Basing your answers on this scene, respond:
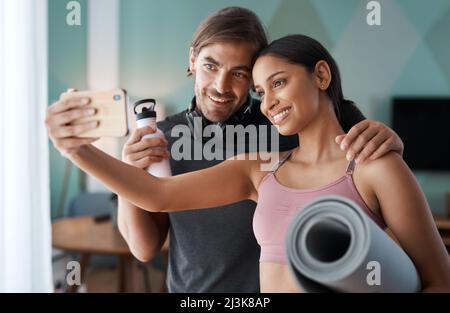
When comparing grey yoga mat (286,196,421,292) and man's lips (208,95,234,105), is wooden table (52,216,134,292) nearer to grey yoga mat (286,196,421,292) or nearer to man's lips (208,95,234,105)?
man's lips (208,95,234,105)

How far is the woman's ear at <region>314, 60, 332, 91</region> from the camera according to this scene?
55cm

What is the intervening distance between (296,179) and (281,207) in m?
0.04

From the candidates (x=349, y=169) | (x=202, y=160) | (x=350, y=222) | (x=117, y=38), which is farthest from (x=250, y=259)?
(x=117, y=38)

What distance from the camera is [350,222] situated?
1.19 ft

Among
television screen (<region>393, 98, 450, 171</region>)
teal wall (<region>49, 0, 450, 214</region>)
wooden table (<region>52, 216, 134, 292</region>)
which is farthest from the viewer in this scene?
television screen (<region>393, 98, 450, 171</region>)

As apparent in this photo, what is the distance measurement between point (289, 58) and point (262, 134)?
0.59 ft

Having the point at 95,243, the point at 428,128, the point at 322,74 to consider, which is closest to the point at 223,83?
the point at 322,74

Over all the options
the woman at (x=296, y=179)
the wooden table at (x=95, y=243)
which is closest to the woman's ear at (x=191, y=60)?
the woman at (x=296, y=179)

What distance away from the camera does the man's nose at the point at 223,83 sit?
614 millimetres

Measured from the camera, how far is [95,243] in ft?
4.83

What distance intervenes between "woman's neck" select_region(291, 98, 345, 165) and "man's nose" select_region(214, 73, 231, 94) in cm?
11

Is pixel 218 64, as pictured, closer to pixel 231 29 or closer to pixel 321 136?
pixel 231 29

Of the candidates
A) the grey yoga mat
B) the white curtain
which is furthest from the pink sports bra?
the white curtain

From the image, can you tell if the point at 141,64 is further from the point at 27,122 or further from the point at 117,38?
the point at 27,122
